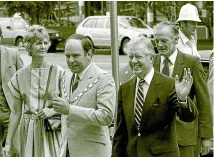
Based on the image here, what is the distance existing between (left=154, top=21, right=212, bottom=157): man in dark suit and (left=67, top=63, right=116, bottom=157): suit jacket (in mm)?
959

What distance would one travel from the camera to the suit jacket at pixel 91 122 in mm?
4340

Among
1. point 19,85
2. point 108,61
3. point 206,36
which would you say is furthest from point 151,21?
point 19,85

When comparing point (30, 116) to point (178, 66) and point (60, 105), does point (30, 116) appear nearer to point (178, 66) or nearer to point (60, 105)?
point (60, 105)

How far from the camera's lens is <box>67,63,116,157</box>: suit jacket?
171 inches

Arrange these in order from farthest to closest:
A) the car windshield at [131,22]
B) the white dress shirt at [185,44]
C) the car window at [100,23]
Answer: the car windshield at [131,22] → the car window at [100,23] → the white dress shirt at [185,44]

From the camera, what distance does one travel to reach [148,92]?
4.15 metres

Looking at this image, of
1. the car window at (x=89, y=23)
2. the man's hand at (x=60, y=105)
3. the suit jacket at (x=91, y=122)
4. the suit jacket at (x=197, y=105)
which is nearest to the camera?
the man's hand at (x=60, y=105)

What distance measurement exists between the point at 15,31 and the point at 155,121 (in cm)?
2595

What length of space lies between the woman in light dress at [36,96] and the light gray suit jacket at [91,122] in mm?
808

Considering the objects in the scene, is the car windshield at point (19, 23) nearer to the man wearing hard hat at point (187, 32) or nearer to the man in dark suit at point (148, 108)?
the man wearing hard hat at point (187, 32)

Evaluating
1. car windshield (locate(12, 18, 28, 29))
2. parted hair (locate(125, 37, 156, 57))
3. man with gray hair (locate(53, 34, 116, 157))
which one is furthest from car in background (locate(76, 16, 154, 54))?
parted hair (locate(125, 37, 156, 57))

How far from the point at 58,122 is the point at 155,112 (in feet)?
4.32

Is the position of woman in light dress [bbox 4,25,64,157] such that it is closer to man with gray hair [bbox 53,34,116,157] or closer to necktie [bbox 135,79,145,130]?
man with gray hair [bbox 53,34,116,157]

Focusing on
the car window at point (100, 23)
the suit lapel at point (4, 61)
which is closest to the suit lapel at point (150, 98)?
the suit lapel at point (4, 61)
